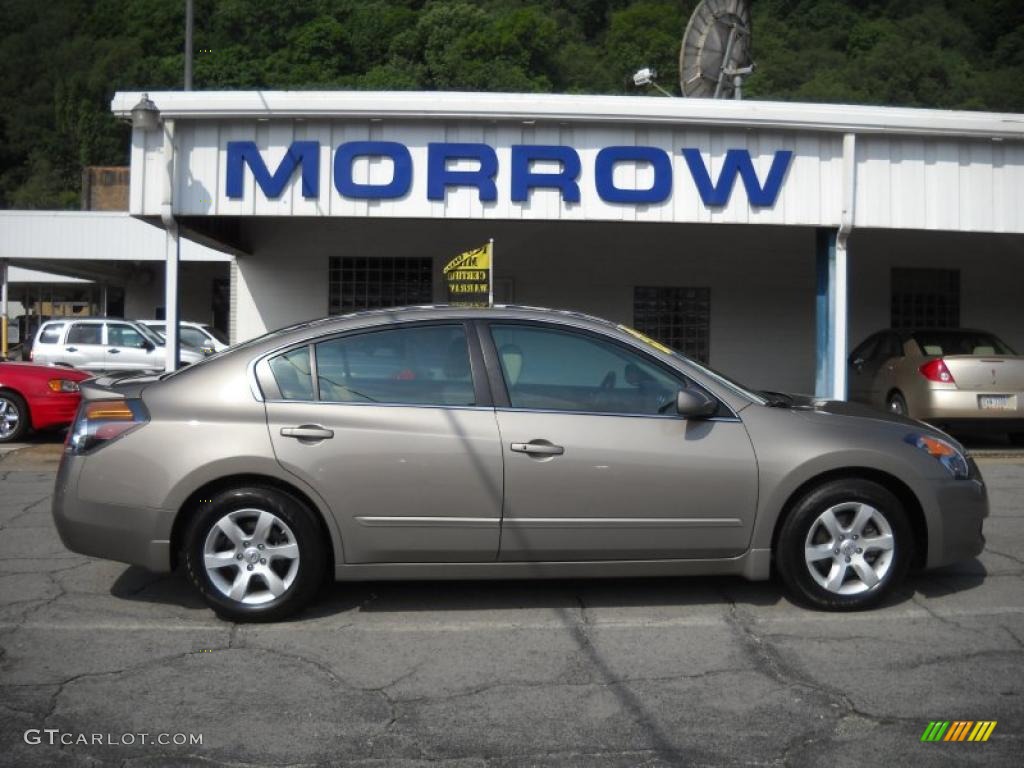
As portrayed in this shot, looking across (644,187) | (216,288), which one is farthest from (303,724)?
(216,288)

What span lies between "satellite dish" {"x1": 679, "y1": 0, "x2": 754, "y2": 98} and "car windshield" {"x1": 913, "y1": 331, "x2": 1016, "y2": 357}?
5.33 m

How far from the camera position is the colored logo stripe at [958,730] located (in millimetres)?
3623

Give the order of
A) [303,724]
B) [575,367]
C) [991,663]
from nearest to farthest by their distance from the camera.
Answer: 1. [303,724]
2. [991,663]
3. [575,367]

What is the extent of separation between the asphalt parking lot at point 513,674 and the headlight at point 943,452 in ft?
2.45

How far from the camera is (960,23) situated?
64.7 metres

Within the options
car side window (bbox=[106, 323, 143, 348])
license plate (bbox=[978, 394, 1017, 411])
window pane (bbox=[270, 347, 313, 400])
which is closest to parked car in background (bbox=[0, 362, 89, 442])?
car side window (bbox=[106, 323, 143, 348])

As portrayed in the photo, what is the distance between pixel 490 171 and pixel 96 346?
10275 millimetres

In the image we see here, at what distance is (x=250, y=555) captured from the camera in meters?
4.83

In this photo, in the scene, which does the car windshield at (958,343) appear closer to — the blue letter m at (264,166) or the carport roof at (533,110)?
the carport roof at (533,110)

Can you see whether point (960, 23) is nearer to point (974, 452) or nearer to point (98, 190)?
point (98, 190)

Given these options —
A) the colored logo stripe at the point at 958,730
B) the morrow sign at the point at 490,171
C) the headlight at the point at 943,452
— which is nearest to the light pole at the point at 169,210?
the morrow sign at the point at 490,171

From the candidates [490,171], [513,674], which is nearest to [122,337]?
[490,171]

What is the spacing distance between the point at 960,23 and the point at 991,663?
70.9 m

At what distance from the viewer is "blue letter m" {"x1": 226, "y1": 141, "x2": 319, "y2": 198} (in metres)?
11.4
